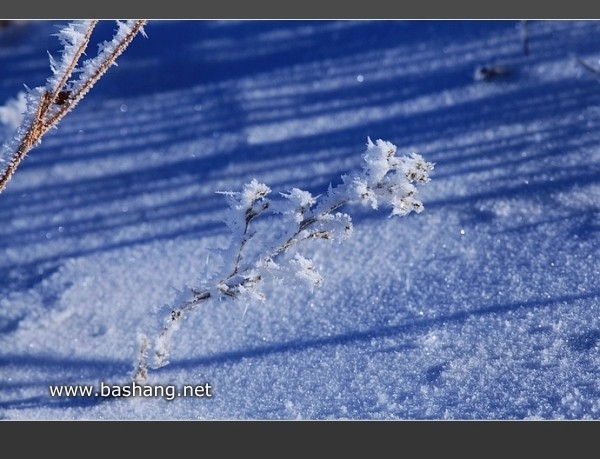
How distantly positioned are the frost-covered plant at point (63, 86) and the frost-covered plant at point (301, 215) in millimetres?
390

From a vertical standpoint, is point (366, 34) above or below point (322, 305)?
above

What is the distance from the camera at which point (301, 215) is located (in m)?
1.46

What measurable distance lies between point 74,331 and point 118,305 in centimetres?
14

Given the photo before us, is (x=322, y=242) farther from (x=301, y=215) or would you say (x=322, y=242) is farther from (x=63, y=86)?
(x=63, y=86)

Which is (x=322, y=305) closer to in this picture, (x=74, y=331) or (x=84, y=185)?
(x=74, y=331)

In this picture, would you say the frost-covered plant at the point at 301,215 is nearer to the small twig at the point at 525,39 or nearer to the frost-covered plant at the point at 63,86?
the frost-covered plant at the point at 63,86

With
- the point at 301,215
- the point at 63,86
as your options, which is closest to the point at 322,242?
the point at 301,215

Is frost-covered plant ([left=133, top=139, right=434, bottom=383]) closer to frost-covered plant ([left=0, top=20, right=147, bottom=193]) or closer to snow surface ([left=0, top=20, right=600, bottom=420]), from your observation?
snow surface ([left=0, top=20, right=600, bottom=420])

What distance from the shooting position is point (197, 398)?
173 cm

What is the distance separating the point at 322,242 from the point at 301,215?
46 cm

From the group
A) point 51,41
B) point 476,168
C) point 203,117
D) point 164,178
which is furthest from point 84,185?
point 476,168

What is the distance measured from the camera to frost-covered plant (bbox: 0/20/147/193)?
1.29m

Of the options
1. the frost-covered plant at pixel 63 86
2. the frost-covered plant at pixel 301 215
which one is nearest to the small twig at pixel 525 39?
the frost-covered plant at pixel 301 215

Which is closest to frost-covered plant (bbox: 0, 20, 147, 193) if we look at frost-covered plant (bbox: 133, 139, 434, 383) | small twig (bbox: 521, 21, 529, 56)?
frost-covered plant (bbox: 133, 139, 434, 383)
